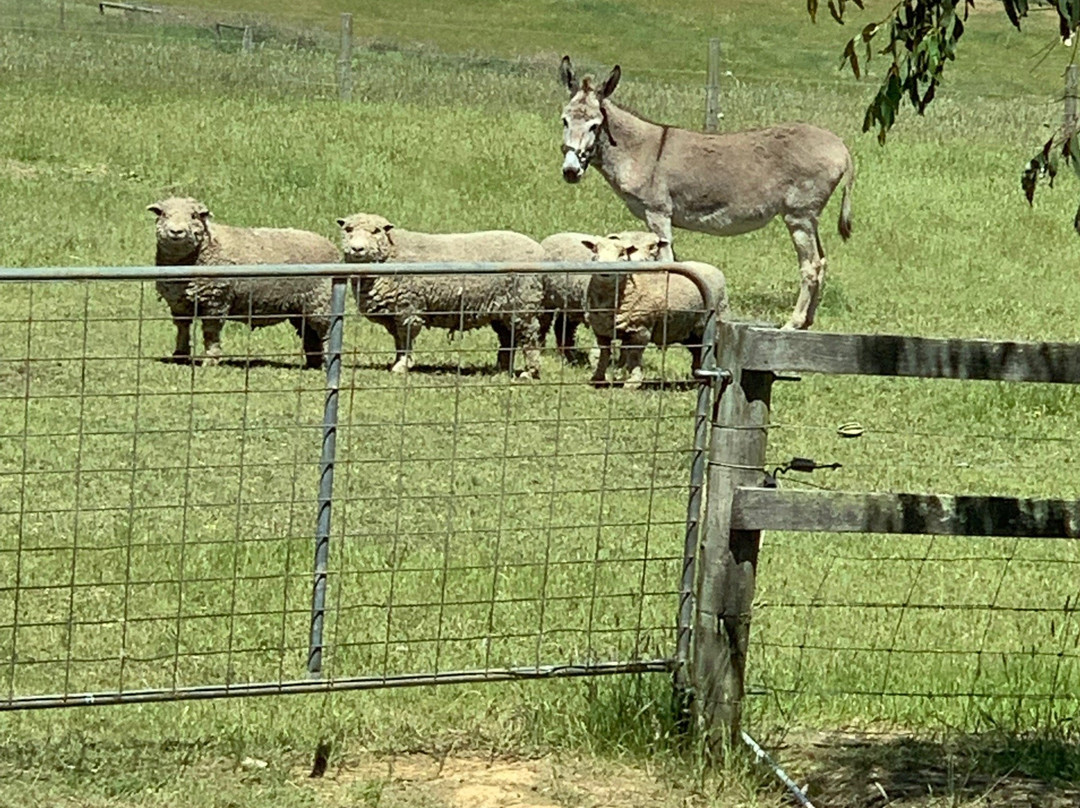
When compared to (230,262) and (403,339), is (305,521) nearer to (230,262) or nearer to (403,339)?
(403,339)

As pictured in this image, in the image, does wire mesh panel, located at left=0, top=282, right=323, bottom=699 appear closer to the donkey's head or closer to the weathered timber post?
the weathered timber post

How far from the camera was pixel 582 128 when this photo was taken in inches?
677

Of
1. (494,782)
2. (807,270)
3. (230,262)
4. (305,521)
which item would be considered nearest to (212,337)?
(230,262)

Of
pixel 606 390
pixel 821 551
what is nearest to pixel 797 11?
pixel 606 390

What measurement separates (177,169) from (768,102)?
11.9 meters

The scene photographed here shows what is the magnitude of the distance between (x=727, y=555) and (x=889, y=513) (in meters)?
0.49

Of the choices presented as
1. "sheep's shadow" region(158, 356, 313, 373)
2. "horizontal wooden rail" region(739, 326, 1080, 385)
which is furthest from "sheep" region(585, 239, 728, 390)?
"horizontal wooden rail" region(739, 326, 1080, 385)

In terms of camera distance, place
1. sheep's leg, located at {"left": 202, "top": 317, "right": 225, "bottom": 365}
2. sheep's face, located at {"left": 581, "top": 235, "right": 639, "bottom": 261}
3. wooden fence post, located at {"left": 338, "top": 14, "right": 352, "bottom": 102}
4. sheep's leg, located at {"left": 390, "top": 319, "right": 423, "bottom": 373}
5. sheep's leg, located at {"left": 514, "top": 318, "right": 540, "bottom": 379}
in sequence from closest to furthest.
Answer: sheep's leg, located at {"left": 390, "top": 319, "right": 423, "bottom": 373} → sheep's leg, located at {"left": 202, "top": 317, "right": 225, "bottom": 365} → sheep's leg, located at {"left": 514, "top": 318, "right": 540, "bottom": 379} → sheep's face, located at {"left": 581, "top": 235, "right": 639, "bottom": 261} → wooden fence post, located at {"left": 338, "top": 14, "right": 352, "bottom": 102}

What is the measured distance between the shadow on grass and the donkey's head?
11188 mm

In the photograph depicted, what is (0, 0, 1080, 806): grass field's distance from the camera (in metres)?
6.05

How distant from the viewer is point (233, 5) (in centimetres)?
5497

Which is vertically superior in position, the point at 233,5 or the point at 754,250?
the point at 233,5

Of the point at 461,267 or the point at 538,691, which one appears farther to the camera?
the point at 538,691

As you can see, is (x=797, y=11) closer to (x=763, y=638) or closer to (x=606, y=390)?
(x=606, y=390)
